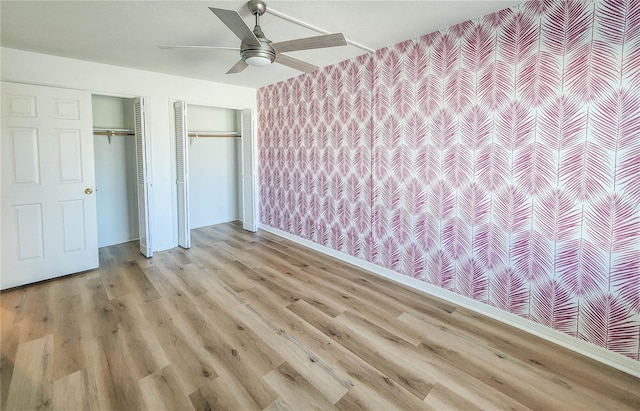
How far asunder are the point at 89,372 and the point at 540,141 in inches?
140

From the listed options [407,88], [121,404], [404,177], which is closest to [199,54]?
[407,88]

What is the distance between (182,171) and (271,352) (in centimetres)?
312

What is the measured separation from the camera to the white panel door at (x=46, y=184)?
3.23m

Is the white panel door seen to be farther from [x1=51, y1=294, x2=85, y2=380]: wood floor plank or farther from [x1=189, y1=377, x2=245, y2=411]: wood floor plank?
[x1=189, y1=377, x2=245, y2=411]: wood floor plank

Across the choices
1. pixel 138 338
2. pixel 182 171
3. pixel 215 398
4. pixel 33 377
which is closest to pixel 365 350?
pixel 215 398

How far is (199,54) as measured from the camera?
11.4 ft

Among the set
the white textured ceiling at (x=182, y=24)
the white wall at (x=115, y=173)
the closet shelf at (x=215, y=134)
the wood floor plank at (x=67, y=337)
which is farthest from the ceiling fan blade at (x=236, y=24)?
the closet shelf at (x=215, y=134)

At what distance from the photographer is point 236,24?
1.96 m

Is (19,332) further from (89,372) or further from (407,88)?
(407,88)

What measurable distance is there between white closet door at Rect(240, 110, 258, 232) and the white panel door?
2279 millimetres

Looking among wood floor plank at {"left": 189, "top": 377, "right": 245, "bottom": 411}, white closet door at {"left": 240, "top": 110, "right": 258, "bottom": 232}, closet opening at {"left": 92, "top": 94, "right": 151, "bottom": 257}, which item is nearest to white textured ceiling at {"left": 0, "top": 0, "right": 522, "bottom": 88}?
closet opening at {"left": 92, "top": 94, "right": 151, "bottom": 257}

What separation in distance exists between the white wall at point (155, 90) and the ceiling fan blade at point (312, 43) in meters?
2.76

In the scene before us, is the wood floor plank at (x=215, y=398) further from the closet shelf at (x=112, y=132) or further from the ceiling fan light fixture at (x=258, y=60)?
the closet shelf at (x=112, y=132)

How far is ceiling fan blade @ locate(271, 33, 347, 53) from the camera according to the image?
6.88 ft
